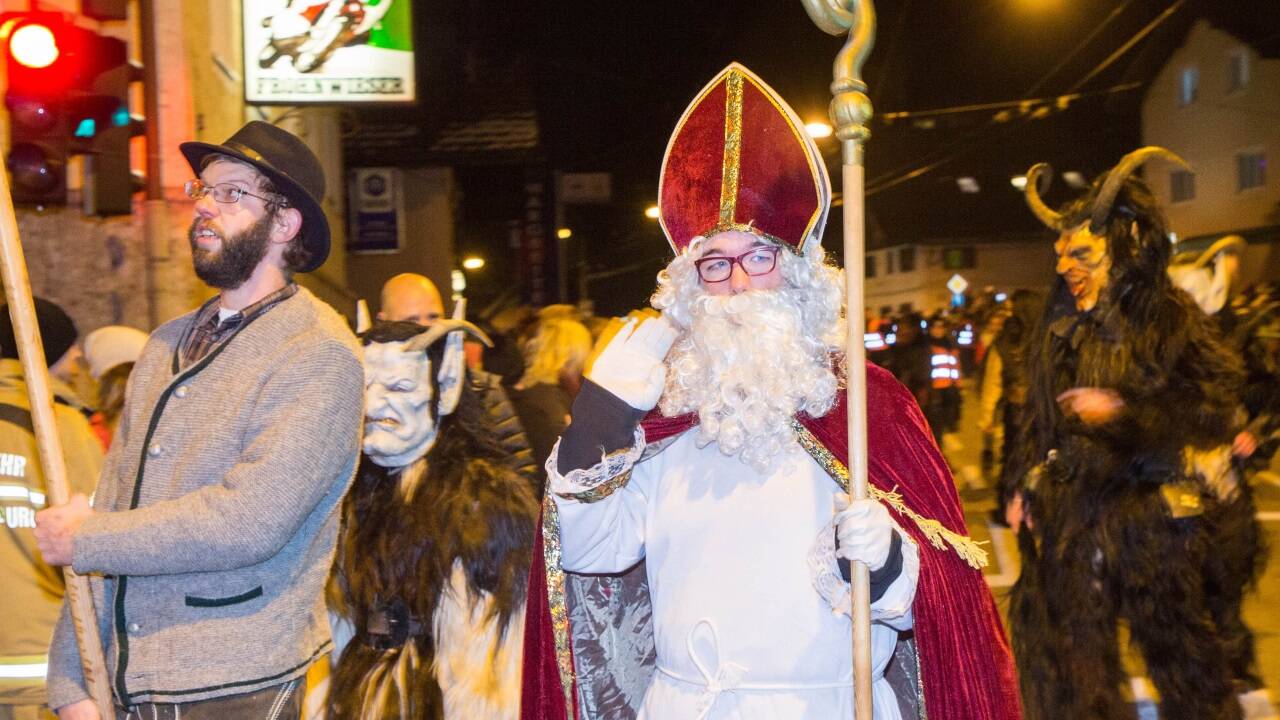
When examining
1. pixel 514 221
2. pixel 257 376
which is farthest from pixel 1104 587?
pixel 514 221

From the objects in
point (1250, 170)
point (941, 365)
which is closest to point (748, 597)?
point (941, 365)

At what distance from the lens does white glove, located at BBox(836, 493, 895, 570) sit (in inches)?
99.9

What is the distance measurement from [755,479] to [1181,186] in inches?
1781

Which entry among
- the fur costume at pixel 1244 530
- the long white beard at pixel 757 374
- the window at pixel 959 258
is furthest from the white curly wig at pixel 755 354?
the window at pixel 959 258

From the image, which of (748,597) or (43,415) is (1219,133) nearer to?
(748,597)

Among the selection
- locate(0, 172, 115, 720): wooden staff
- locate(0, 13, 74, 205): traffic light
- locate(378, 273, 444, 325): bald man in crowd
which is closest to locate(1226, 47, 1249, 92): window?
locate(378, 273, 444, 325): bald man in crowd

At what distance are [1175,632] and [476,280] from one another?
4061cm

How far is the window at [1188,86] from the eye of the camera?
42.9 m

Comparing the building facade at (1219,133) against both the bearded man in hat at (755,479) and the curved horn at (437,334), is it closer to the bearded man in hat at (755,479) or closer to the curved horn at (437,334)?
the curved horn at (437,334)

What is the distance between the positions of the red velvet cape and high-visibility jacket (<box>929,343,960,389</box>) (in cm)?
1244

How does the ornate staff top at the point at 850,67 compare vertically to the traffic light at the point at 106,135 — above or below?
below

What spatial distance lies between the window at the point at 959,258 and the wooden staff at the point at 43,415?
53.9m

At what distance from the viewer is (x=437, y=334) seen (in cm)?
486

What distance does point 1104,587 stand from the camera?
515cm
